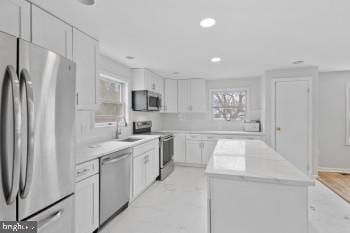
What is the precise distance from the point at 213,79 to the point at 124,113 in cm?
276

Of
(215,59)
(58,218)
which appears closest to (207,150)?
(215,59)

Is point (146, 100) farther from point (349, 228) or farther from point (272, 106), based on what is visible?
point (349, 228)

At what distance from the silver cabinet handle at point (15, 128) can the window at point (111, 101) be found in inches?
75.0

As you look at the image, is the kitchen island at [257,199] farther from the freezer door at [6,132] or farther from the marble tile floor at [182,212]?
the freezer door at [6,132]

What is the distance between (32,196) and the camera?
1.17 meters

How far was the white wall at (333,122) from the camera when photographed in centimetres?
419

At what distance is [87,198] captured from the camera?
188 centimetres

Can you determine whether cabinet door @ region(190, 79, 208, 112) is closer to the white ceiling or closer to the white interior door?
the white ceiling

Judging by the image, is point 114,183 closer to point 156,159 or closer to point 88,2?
point 156,159

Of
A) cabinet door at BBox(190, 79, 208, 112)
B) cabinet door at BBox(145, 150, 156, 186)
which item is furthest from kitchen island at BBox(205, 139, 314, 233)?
cabinet door at BBox(190, 79, 208, 112)

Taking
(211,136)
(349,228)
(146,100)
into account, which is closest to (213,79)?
(211,136)

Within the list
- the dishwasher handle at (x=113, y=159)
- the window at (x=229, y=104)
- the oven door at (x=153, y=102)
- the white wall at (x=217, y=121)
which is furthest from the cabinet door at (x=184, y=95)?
the dishwasher handle at (x=113, y=159)

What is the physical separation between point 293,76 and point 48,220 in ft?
15.1

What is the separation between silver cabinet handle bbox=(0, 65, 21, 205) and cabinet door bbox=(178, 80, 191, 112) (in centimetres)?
422
